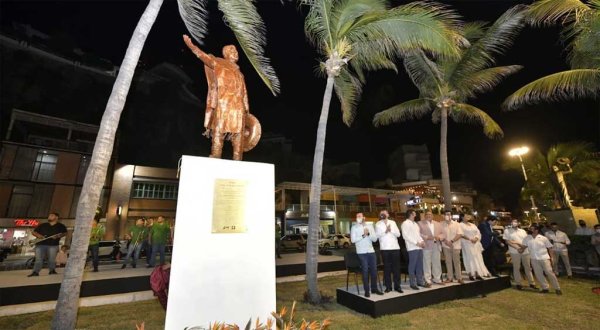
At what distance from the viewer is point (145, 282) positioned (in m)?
6.91

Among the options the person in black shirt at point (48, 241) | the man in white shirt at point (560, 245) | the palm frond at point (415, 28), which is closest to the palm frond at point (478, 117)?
the man in white shirt at point (560, 245)

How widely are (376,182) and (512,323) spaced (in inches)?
1527

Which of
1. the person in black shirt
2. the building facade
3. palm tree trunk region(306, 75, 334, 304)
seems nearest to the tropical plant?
palm tree trunk region(306, 75, 334, 304)

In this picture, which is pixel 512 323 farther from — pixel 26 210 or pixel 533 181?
pixel 26 210

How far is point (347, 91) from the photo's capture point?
8.72 m

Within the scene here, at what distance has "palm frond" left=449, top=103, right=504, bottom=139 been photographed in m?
11.0

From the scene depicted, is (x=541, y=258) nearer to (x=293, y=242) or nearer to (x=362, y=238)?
(x=362, y=238)

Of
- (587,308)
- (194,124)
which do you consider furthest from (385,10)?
(194,124)

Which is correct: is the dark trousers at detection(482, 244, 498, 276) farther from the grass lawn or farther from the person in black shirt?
the person in black shirt

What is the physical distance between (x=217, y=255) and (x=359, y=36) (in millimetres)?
6700

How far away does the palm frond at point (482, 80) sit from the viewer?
998 centimetres

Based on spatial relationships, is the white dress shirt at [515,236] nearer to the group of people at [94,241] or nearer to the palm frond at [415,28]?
the palm frond at [415,28]

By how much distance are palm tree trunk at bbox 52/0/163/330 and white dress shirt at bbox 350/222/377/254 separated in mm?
4827

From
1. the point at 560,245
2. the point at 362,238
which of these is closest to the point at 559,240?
the point at 560,245
